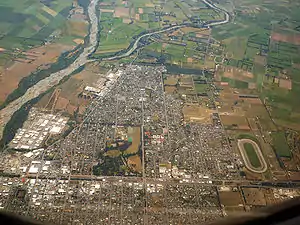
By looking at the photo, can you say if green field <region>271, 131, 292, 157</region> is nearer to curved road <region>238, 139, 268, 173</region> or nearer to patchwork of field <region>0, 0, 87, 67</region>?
curved road <region>238, 139, 268, 173</region>

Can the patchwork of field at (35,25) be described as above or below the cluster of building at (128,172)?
above

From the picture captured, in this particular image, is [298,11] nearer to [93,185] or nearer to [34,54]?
[34,54]

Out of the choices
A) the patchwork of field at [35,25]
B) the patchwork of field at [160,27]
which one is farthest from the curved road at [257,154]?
the patchwork of field at [35,25]

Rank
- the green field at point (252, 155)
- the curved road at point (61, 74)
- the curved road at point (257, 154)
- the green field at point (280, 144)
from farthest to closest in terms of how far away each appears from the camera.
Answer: the curved road at point (61, 74) → the green field at point (280, 144) → the green field at point (252, 155) → the curved road at point (257, 154)

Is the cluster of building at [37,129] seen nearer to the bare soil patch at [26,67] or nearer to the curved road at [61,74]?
the curved road at [61,74]

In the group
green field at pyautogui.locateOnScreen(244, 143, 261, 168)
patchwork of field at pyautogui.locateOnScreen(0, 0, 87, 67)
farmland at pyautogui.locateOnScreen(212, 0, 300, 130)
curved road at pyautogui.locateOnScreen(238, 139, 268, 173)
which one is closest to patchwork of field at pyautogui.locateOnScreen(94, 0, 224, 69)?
farmland at pyautogui.locateOnScreen(212, 0, 300, 130)
